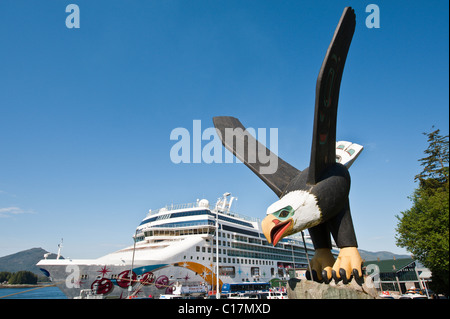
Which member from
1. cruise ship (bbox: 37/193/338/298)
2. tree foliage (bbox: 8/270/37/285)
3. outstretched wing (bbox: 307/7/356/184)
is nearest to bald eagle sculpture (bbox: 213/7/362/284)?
outstretched wing (bbox: 307/7/356/184)

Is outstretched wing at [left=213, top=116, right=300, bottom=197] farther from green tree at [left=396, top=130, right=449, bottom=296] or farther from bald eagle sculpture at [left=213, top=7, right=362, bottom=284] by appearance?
green tree at [left=396, top=130, right=449, bottom=296]

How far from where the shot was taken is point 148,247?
90.4 ft

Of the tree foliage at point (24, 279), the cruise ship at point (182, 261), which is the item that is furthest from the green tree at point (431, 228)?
the tree foliage at point (24, 279)

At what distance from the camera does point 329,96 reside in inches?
278

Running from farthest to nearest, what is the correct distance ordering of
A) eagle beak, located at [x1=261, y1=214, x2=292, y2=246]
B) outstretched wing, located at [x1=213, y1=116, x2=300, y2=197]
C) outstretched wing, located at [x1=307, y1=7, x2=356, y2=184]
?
outstretched wing, located at [x1=213, y1=116, x2=300, y2=197] → eagle beak, located at [x1=261, y1=214, x2=292, y2=246] → outstretched wing, located at [x1=307, y1=7, x2=356, y2=184]

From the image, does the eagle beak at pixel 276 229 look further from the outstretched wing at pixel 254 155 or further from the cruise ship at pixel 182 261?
the cruise ship at pixel 182 261

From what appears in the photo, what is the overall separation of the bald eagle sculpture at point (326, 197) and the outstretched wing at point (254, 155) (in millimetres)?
989

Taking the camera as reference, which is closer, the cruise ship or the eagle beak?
the eagle beak

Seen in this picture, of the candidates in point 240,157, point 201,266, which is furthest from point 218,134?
point 201,266

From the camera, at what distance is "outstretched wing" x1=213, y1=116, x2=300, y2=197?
31.6 feet

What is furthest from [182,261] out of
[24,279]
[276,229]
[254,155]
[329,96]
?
[24,279]

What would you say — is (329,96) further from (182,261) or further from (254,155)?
(182,261)

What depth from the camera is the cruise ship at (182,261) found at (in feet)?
65.2

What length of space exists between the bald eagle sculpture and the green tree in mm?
12333
